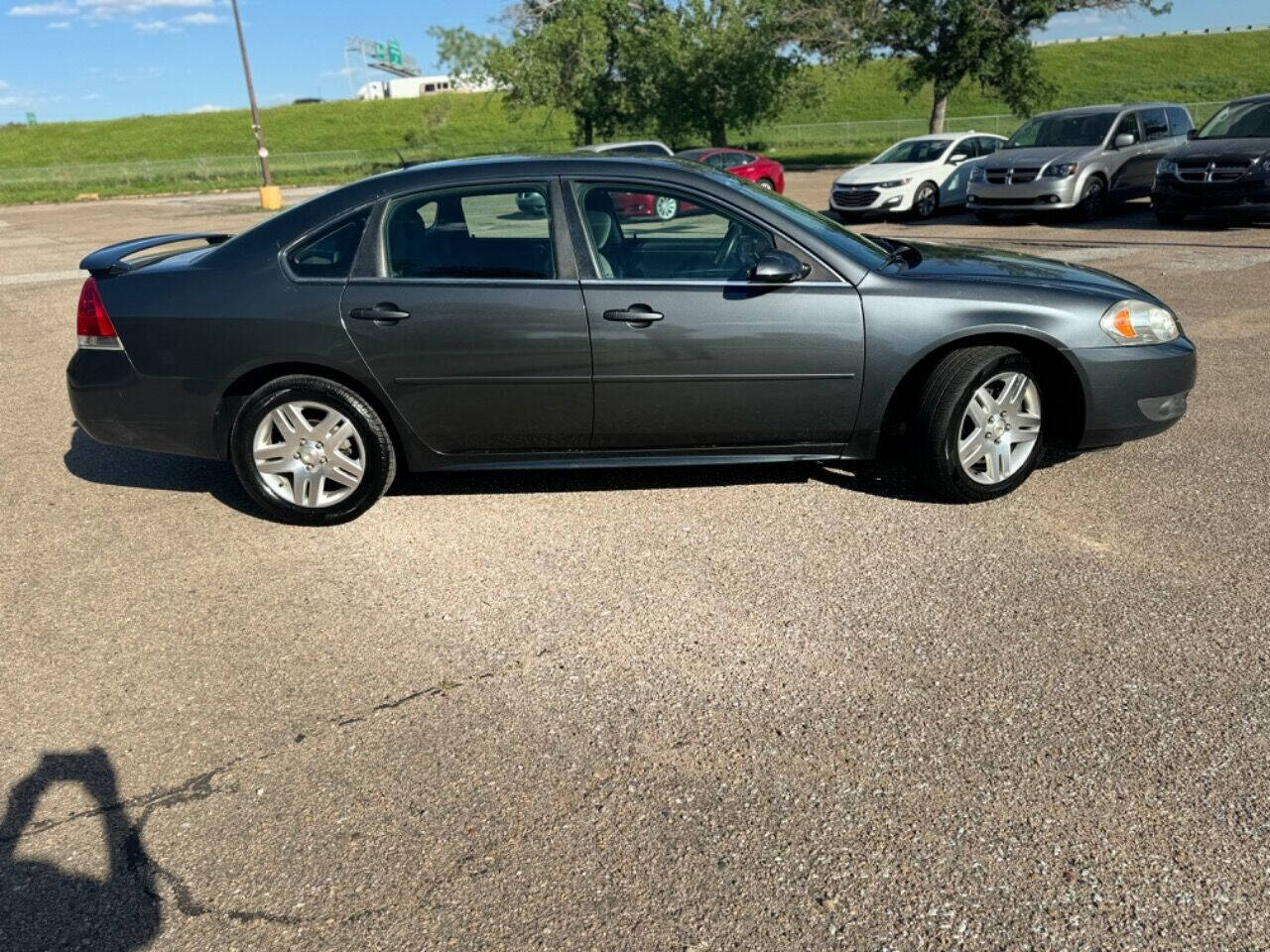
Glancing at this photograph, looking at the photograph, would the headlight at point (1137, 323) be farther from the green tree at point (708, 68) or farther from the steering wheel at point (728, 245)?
the green tree at point (708, 68)

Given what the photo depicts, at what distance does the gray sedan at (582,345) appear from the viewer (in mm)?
4527

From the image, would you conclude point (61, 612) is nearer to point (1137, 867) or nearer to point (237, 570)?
point (237, 570)

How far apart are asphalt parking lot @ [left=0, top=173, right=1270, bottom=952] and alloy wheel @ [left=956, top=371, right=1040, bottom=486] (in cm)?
20

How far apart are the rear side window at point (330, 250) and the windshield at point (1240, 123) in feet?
43.8

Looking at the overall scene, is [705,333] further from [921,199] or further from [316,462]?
[921,199]

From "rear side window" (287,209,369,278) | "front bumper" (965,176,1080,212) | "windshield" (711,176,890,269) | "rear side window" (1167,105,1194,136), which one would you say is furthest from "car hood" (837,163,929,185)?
"rear side window" (287,209,369,278)

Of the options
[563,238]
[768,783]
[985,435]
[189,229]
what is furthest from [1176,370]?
[189,229]

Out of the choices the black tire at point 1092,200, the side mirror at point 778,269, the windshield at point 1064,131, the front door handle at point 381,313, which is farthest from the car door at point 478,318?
the windshield at point 1064,131

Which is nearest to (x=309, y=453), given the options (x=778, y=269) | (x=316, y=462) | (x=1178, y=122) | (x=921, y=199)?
(x=316, y=462)

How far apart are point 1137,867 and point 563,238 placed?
322 centimetres

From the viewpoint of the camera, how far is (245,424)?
467cm

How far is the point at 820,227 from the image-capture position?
4859 millimetres

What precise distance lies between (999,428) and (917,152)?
15.9 metres

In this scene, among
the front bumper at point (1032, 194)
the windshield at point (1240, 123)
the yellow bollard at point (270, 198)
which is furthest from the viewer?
the yellow bollard at point (270, 198)
